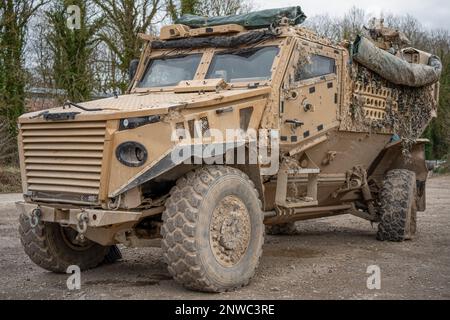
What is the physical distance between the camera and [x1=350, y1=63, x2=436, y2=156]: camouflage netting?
27.8ft

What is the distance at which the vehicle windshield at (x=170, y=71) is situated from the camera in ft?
25.0

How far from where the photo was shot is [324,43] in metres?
8.05

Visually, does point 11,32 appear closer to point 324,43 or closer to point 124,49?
point 124,49

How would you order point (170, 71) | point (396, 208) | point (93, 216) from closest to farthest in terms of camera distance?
point (93, 216) → point (170, 71) → point (396, 208)

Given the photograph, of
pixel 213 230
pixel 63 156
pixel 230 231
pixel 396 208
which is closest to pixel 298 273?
pixel 230 231

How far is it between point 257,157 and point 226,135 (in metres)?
0.47

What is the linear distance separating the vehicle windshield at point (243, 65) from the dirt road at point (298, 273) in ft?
6.96

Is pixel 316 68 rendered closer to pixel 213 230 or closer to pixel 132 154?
pixel 213 230

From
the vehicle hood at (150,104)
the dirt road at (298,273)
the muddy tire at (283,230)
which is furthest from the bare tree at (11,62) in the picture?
the vehicle hood at (150,104)

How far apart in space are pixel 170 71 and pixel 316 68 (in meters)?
1.73

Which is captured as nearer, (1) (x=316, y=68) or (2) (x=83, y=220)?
(2) (x=83, y=220)

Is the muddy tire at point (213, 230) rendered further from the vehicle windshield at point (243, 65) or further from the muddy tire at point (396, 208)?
the muddy tire at point (396, 208)

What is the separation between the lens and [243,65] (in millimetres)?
7383

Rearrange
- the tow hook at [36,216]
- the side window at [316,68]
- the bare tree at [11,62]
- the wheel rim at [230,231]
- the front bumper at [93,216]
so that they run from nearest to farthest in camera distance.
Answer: the front bumper at [93,216] < the wheel rim at [230,231] < the tow hook at [36,216] < the side window at [316,68] < the bare tree at [11,62]
